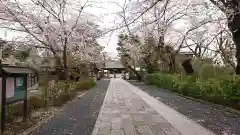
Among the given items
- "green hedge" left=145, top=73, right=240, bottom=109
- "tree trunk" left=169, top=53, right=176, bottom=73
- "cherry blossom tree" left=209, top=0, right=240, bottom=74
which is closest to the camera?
"green hedge" left=145, top=73, right=240, bottom=109

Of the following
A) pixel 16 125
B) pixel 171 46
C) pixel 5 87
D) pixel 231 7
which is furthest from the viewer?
pixel 171 46

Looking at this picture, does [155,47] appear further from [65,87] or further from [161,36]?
[65,87]

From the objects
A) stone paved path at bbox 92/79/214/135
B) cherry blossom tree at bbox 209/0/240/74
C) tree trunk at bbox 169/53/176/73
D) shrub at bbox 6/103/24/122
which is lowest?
stone paved path at bbox 92/79/214/135

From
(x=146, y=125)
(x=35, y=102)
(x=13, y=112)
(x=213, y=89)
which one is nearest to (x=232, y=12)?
(x=213, y=89)

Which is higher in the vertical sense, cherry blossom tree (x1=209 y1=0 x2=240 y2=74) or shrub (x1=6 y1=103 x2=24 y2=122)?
cherry blossom tree (x1=209 y1=0 x2=240 y2=74)

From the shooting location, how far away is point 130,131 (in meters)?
7.52

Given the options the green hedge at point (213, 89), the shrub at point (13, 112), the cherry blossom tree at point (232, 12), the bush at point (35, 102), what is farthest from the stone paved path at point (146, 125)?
the cherry blossom tree at point (232, 12)

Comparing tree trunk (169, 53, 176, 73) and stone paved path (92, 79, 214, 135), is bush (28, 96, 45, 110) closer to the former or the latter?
stone paved path (92, 79, 214, 135)

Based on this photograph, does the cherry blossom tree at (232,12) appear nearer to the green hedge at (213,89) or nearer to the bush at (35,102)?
the green hedge at (213,89)

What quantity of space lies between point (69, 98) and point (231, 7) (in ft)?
28.5

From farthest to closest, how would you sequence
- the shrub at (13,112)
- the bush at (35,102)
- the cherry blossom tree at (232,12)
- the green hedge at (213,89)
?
1. the cherry blossom tree at (232,12)
2. the bush at (35,102)
3. the green hedge at (213,89)
4. the shrub at (13,112)

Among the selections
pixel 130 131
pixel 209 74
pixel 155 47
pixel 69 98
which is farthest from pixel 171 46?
pixel 130 131

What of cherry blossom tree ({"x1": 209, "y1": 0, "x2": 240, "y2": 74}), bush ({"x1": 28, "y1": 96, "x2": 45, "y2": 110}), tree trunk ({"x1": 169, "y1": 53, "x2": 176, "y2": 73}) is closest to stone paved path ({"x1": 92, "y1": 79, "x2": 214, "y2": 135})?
bush ({"x1": 28, "y1": 96, "x2": 45, "y2": 110})

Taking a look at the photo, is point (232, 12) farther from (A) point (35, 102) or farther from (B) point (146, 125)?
(A) point (35, 102)
